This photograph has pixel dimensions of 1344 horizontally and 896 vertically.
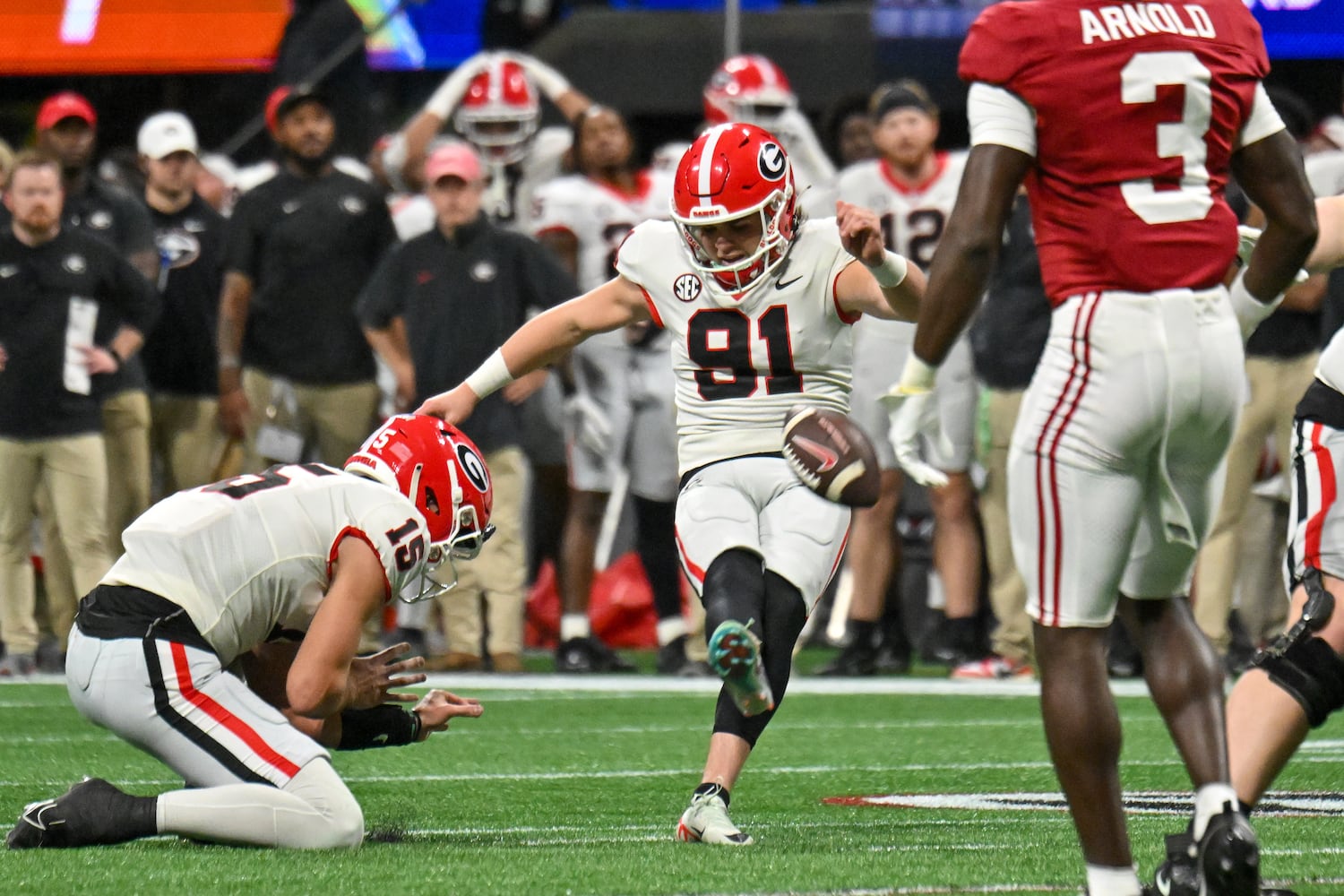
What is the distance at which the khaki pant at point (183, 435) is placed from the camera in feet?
31.6

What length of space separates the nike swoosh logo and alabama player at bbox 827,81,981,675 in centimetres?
411

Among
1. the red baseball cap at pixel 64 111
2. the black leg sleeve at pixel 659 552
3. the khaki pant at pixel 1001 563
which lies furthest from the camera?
the red baseball cap at pixel 64 111

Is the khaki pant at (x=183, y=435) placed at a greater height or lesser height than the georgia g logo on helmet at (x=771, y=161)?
lesser

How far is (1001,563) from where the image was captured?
8.77 meters

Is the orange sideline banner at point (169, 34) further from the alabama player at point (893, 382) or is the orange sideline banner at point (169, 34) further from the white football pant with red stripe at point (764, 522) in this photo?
the white football pant with red stripe at point (764, 522)

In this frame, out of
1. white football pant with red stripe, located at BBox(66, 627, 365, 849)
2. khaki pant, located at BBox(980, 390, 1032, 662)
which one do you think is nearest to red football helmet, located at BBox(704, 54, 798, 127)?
khaki pant, located at BBox(980, 390, 1032, 662)

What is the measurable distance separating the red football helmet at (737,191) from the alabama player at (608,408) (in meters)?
3.95

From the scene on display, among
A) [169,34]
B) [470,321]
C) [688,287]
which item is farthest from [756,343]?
[169,34]

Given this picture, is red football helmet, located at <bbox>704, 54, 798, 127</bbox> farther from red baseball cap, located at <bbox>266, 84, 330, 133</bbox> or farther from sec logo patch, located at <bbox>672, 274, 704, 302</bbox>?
sec logo patch, located at <bbox>672, 274, 704, 302</bbox>

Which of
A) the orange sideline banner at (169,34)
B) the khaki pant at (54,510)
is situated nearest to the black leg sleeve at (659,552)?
the khaki pant at (54,510)

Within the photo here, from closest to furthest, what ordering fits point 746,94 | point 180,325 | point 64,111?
1. point 64,111
2. point 746,94
3. point 180,325

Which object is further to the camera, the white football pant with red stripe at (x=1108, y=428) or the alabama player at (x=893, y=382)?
the alabama player at (x=893, y=382)

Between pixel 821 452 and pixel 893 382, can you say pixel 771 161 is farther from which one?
pixel 893 382

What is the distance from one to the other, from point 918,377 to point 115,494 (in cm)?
623
